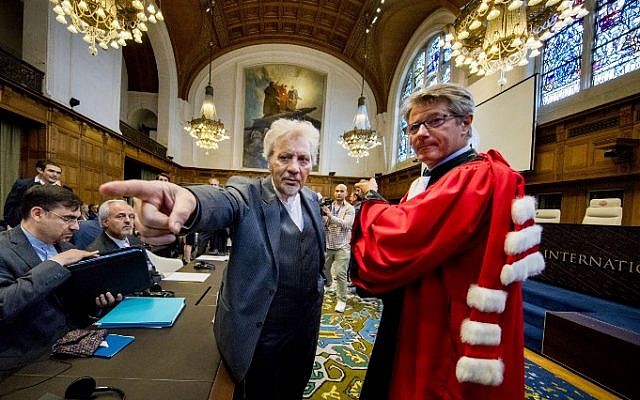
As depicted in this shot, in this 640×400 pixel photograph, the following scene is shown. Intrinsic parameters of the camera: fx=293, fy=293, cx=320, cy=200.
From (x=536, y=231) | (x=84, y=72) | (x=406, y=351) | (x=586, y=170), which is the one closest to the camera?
(x=536, y=231)

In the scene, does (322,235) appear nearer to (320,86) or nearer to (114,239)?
(114,239)

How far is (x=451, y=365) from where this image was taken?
103cm

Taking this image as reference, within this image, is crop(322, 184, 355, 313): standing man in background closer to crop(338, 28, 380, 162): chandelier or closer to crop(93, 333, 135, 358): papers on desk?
crop(93, 333, 135, 358): papers on desk

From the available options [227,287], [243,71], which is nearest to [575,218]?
[227,287]

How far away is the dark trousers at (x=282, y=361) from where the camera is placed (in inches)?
49.8

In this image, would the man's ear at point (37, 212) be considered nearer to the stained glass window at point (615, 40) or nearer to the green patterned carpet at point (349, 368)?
the green patterned carpet at point (349, 368)

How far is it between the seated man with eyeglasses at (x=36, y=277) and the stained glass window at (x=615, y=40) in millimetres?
7639

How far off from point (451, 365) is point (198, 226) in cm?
97

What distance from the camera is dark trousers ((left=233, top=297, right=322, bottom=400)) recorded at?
127 cm

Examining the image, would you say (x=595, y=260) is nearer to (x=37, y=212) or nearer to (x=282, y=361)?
(x=282, y=361)

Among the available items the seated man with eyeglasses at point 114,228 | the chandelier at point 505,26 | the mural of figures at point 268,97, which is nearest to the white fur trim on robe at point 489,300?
the seated man with eyeglasses at point 114,228

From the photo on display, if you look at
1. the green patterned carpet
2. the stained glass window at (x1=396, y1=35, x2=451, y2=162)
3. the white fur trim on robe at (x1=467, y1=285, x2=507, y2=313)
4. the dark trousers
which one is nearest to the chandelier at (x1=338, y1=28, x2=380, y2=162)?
the stained glass window at (x1=396, y1=35, x2=451, y2=162)

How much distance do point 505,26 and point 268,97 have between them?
12.0 meters

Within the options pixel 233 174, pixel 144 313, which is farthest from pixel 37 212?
pixel 233 174
